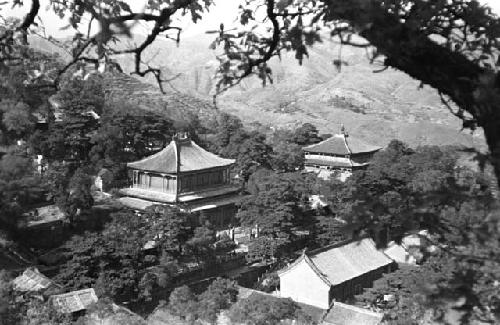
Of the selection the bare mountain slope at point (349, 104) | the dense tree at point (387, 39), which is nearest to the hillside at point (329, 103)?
the bare mountain slope at point (349, 104)

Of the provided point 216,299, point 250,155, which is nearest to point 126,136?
point 250,155

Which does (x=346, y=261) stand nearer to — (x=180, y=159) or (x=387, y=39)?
(x=180, y=159)

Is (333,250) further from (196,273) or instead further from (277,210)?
(196,273)

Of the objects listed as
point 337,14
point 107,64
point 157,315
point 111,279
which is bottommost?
point 157,315

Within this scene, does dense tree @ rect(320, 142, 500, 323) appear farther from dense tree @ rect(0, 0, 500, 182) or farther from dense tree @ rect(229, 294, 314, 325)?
dense tree @ rect(229, 294, 314, 325)

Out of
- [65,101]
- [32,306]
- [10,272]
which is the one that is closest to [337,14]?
[32,306]

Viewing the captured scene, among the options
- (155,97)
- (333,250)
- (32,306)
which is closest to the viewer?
(32,306)
